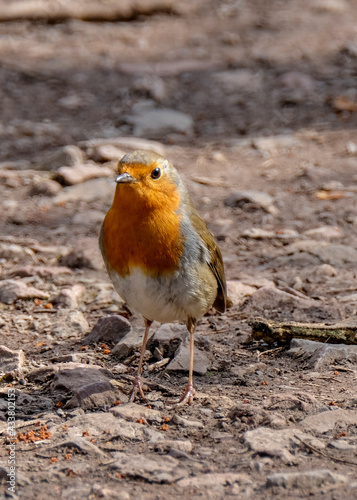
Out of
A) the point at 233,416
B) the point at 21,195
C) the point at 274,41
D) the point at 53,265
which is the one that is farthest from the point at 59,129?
the point at 233,416

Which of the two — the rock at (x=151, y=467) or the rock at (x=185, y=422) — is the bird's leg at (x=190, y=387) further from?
the rock at (x=151, y=467)

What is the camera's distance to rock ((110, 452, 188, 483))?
8.58 feet

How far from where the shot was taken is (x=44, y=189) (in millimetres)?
6227

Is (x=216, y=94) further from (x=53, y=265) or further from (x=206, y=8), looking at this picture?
(x=53, y=265)

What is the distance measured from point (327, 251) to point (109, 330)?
184 centimetres

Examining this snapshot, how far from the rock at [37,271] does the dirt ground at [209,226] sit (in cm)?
2

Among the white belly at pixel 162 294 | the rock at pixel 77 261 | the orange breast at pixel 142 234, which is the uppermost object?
the orange breast at pixel 142 234

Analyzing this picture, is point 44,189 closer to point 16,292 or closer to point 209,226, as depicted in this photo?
point 209,226

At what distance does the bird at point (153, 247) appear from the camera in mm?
3326

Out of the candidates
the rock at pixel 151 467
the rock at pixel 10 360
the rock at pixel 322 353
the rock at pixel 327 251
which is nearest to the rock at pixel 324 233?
the rock at pixel 327 251

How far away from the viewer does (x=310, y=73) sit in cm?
880

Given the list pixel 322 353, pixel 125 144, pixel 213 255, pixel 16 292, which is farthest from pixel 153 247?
pixel 125 144

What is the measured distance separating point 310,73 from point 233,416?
21.4 ft

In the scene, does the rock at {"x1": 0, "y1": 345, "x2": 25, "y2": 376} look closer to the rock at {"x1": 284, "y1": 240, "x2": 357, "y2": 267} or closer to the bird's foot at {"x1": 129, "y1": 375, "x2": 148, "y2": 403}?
the bird's foot at {"x1": 129, "y1": 375, "x2": 148, "y2": 403}
